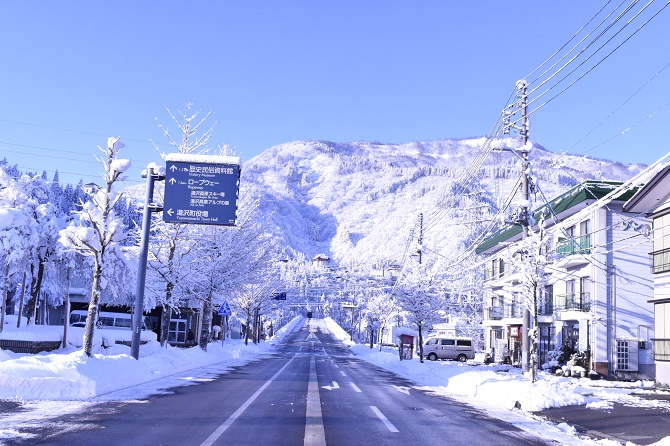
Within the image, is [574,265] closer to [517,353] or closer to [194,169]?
[517,353]

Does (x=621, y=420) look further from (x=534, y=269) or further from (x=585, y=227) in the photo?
(x=585, y=227)

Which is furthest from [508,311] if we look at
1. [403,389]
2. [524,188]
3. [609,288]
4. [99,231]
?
[99,231]

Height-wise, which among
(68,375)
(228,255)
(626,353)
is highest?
(228,255)

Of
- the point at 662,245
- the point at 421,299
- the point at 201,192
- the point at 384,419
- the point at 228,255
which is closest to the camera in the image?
the point at 384,419

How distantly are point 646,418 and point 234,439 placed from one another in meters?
10.1

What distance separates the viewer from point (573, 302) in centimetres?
3522

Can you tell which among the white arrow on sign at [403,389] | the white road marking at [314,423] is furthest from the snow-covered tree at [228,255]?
the white road marking at [314,423]

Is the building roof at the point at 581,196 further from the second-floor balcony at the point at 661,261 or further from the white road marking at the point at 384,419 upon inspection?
the white road marking at the point at 384,419

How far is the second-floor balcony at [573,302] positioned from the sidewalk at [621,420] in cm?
1686

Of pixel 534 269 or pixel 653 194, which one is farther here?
pixel 653 194

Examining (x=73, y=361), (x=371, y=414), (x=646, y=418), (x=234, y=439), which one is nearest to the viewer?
(x=234, y=439)

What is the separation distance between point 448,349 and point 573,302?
57.1ft

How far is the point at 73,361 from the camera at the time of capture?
622 inches

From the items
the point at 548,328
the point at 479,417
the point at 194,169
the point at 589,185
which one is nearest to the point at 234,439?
the point at 479,417
